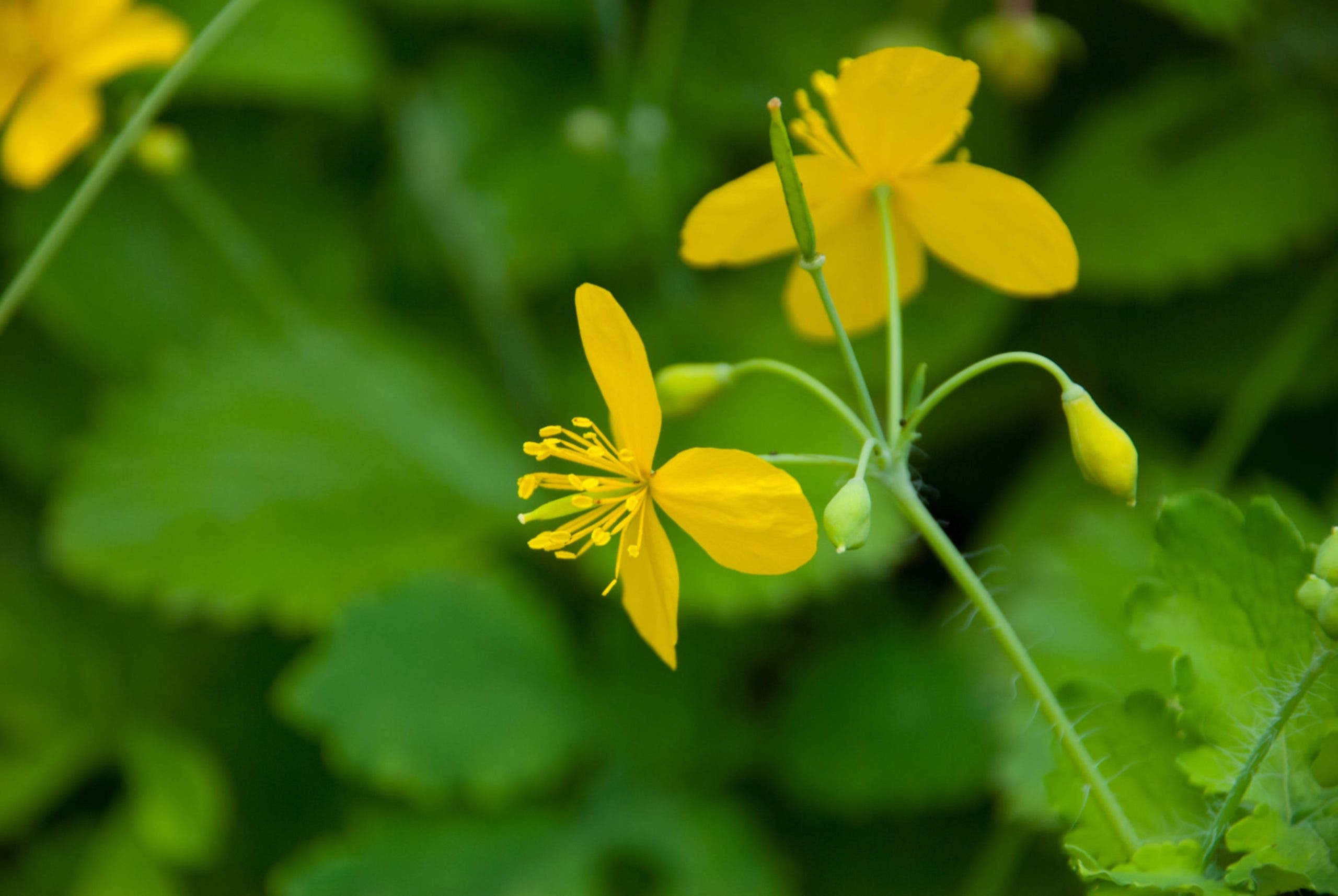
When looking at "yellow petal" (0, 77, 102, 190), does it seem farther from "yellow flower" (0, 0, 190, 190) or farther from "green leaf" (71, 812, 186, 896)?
"green leaf" (71, 812, 186, 896)

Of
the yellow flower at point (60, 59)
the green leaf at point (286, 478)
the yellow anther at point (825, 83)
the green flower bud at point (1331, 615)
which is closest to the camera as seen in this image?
the green flower bud at point (1331, 615)

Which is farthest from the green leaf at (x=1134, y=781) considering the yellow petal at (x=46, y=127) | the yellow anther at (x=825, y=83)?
the yellow petal at (x=46, y=127)

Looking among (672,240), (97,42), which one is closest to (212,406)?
(97,42)

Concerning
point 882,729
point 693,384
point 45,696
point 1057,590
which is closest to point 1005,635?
point 693,384

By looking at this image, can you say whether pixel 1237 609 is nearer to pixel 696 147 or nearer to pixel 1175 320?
pixel 1175 320

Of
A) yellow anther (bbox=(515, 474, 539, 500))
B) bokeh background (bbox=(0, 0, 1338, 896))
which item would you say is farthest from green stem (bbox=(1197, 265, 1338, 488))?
yellow anther (bbox=(515, 474, 539, 500))

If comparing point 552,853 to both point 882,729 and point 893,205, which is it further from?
point 893,205

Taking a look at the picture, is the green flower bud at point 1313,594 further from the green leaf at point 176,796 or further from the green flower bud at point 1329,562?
the green leaf at point 176,796
